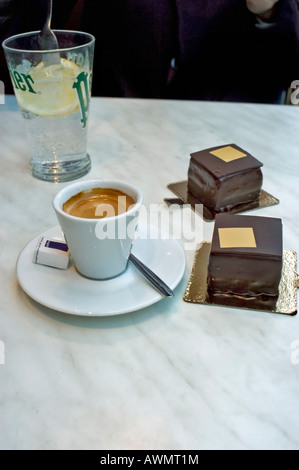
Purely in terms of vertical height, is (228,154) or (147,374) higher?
(228,154)

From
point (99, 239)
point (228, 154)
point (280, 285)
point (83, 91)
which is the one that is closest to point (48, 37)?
point (83, 91)

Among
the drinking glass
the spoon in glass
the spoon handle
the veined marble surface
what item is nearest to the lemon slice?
the drinking glass

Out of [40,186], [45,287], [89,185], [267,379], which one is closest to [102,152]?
[40,186]

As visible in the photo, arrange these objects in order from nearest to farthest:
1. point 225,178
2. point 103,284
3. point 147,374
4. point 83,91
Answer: point 147,374 < point 103,284 < point 225,178 < point 83,91

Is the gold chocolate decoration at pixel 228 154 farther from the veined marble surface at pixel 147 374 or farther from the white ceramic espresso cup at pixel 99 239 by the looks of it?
the white ceramic espresso cup at pixel 99 239

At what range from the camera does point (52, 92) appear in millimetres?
987

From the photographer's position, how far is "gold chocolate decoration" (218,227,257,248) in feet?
2.34

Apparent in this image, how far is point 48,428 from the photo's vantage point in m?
0.56

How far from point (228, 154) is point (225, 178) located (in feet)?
0.26

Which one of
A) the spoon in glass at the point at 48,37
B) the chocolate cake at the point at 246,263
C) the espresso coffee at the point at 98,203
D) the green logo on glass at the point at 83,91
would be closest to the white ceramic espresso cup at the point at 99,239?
the espresso coffee at the point at 98,203

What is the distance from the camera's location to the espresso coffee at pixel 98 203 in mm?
744

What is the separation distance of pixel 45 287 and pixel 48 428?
0.70 feet

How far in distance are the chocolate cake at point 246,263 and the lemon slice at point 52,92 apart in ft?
1.50

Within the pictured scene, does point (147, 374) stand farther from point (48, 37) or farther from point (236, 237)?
point (48, 37)
